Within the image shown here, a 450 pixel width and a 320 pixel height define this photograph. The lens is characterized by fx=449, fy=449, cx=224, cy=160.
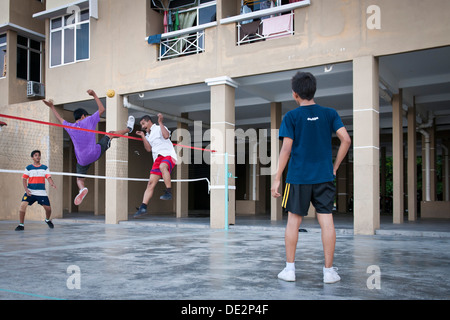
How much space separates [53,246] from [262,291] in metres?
5.31

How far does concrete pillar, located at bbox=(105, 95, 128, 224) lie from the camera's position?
16188mm

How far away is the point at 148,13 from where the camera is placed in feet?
51.4

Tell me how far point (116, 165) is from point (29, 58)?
7380 millimetres

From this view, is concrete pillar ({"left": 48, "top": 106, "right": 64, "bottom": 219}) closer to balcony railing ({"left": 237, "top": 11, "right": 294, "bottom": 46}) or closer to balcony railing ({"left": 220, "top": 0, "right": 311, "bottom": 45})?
balcony railing ({"left": 220, "top": 0, "right": 311, "bottom": 45})

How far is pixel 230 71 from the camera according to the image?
45.5 feet

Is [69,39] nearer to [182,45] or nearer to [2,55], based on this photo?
[2,55]

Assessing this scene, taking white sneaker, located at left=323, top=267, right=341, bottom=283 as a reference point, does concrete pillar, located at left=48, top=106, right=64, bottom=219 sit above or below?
above

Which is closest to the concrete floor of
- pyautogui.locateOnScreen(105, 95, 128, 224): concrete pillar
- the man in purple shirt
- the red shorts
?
the red shorts

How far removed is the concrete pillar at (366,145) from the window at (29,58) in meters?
14.4

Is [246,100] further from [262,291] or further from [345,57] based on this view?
[262,291]

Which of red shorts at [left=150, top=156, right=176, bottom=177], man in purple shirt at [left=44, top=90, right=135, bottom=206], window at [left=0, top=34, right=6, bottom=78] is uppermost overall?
window at [left=0, top=34, right=6, bottom=78]

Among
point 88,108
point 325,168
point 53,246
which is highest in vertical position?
point 88,108

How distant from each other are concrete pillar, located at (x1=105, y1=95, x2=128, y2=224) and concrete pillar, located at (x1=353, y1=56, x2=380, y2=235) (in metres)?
8.48
